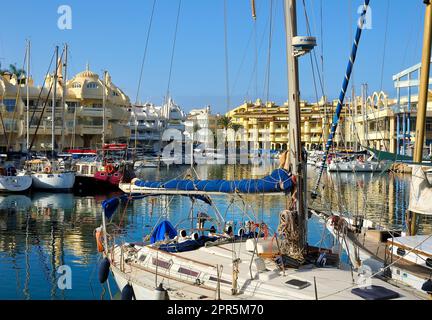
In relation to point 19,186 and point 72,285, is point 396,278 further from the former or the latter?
point 19,186

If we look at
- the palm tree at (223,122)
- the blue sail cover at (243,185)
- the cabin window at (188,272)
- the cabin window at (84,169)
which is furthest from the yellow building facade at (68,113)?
the cabin window at (188,272)

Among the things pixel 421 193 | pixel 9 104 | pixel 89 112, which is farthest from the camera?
pixel 89 112

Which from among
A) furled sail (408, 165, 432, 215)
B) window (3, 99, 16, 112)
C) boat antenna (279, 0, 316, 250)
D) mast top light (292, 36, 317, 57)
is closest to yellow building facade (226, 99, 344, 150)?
window (3, 99, 16, 112)

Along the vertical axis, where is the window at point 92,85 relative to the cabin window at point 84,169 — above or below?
above

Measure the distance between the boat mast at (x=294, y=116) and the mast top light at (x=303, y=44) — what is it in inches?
9.4

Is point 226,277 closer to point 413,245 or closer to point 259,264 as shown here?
point 259,264

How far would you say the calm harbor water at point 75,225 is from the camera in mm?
17766

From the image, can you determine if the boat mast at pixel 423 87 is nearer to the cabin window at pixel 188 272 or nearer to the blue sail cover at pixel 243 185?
the blue sail cover at pixel 243 185

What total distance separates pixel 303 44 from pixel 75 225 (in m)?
22.6

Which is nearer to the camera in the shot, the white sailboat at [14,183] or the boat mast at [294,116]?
the boat mast at [294,116]

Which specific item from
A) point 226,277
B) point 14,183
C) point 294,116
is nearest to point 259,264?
point 226,277

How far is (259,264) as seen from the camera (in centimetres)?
1223

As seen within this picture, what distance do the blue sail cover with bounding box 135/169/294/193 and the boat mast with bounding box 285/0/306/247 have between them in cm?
31

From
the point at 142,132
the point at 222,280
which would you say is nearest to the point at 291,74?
the point at 222,280
